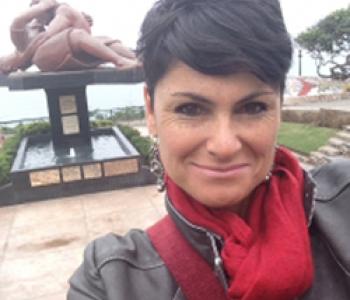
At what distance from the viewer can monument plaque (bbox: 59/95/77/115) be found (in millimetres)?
10914

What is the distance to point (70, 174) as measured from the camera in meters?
8.69

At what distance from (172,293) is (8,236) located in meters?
6.13

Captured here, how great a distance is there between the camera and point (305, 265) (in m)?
1.04

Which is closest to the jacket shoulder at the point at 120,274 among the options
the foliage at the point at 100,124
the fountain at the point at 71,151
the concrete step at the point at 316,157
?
the fountain at the point at 71,151

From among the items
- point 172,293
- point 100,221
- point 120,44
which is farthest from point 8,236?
point 172,293

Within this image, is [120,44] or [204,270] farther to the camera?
[120,44]

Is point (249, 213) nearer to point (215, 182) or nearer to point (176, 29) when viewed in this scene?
point (215, 182)

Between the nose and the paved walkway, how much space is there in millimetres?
4103

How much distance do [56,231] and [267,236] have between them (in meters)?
6.03

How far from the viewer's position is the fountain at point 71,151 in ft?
28.2

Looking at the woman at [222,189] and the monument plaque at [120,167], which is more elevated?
the woman at [222,189]

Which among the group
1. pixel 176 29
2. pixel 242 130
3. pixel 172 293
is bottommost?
pixel 172 293

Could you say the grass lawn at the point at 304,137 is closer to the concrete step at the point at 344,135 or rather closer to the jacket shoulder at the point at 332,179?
the concrete step at the point at 344,135

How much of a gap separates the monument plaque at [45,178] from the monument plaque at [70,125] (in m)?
2.55
